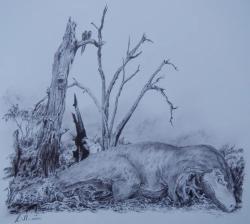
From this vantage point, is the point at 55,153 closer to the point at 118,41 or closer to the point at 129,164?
the point at 129,164

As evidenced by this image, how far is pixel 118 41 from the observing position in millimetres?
2953

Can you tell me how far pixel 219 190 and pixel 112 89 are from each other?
866 mm

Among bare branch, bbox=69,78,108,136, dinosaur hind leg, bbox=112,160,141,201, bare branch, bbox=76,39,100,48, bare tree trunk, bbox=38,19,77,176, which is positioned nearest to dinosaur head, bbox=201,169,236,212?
dinosaur hind leg, bbox=112,160,141,201

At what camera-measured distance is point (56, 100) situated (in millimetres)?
2938

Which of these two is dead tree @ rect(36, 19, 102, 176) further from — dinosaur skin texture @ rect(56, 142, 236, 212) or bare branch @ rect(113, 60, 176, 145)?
bare branch @ rect(113, 60, 176, 145)

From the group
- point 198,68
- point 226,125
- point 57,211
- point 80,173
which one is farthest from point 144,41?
point 57,211

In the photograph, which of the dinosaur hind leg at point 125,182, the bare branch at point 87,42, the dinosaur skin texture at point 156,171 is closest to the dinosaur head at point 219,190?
the dinosaur skin texture at point 156,171

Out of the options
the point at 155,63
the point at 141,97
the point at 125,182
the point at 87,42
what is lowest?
the point at 125,182

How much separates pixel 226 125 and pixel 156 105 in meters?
0.43

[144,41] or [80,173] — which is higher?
[144,41]

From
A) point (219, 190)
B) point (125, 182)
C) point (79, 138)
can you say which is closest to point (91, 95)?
point (79, 138)

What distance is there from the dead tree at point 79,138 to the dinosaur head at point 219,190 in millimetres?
719
